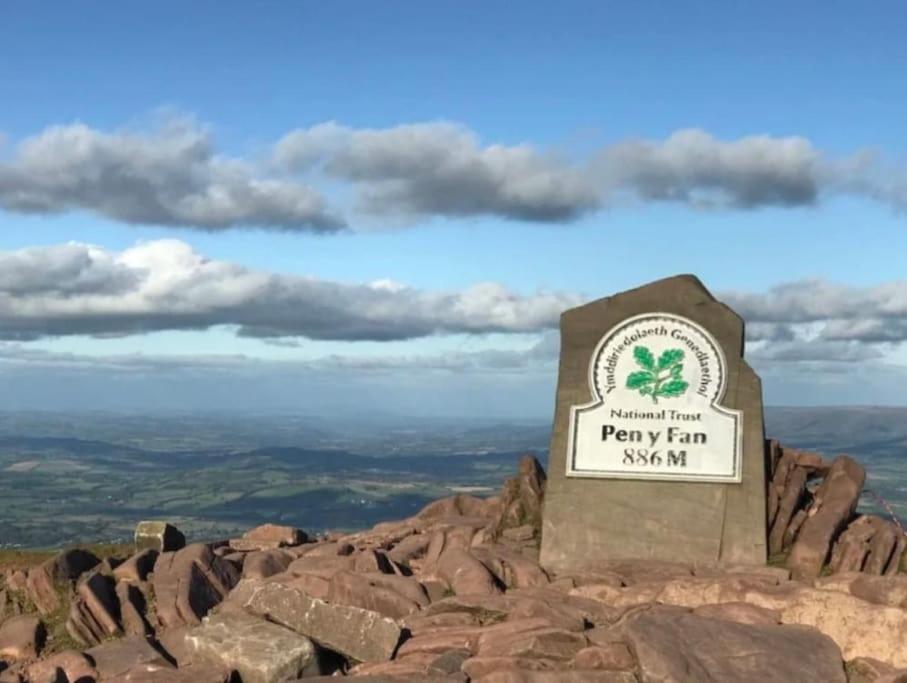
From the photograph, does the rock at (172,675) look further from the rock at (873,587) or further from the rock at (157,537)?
the rock at (873,587)

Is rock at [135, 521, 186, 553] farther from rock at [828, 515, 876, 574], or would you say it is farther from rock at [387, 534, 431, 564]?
rock at [828, 515, 876, 574]

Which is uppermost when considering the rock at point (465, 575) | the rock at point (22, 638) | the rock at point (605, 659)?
the rock at point (465, 575)

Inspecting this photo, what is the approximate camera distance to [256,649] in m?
16.5

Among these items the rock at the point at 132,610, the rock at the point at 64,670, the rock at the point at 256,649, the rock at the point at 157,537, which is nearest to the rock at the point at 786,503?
the rock at the point at 256,649

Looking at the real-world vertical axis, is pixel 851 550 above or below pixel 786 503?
below

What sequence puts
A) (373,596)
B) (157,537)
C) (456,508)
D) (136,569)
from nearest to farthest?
(373,596)
(136,569)
(157,537)
(456,508)

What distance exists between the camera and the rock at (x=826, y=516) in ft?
69.9

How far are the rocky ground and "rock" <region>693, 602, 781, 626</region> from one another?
0.04 m

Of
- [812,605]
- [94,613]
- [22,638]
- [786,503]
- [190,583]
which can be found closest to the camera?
[812,605]

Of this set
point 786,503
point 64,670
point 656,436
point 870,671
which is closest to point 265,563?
point 64,670

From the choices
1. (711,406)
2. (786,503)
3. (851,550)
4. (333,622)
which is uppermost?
(711,406)

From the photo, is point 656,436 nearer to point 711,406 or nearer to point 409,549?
point 711,406

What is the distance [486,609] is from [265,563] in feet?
24.3

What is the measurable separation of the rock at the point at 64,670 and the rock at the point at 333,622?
300cm
